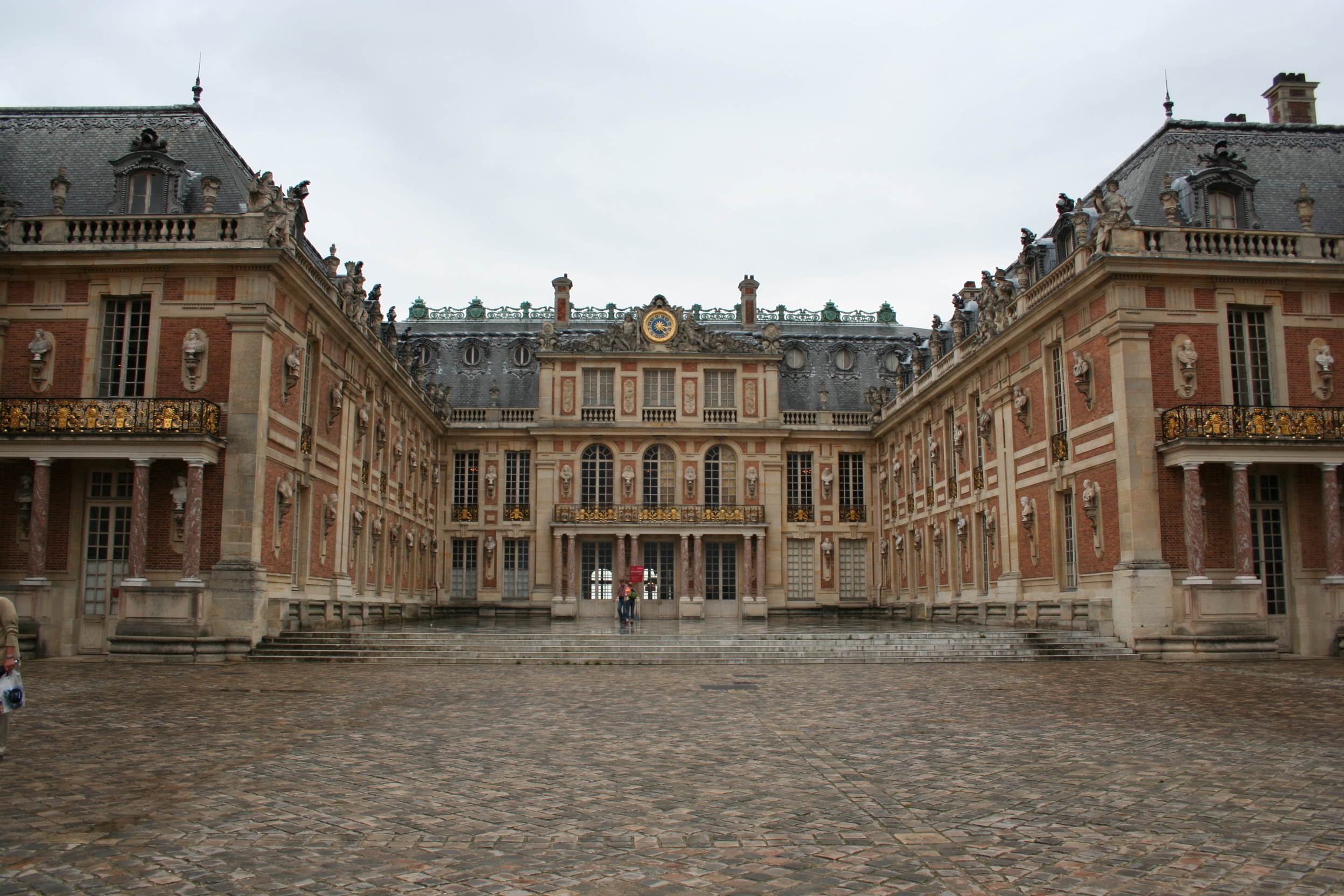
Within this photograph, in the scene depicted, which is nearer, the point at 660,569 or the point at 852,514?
the point at 660,569

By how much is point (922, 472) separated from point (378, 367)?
695 inches

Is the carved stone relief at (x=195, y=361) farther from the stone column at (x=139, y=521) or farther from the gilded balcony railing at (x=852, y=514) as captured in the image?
the gilded balcony railing at (x=852, y=514)

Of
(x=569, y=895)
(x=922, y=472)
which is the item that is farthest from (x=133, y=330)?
(x=922, y=472)

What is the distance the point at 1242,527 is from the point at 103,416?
21.1 metres

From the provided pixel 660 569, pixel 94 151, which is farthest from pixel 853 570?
pixel 94 151

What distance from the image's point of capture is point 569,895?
5035 mm

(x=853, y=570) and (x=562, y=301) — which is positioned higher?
(x=562, y=301)

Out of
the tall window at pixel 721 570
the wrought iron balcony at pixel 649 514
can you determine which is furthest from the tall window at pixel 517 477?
the tall window at pixel 721 570

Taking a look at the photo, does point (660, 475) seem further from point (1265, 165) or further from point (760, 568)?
point (1265, 165)

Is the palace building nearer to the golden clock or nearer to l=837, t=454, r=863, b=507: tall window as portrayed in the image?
l=837, t=454, r=863, b=507: tall window

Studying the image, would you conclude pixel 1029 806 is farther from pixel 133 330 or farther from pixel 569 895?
pixel 133 330

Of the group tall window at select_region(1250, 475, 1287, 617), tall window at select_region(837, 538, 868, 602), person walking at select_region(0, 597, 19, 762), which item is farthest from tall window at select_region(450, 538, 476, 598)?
person walking at select_region(0, 597, 19, 762)

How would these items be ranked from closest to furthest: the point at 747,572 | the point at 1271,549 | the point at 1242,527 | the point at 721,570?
the point at 1242,527
the point at 1271,549
the point at 747,572
the point at 721,570

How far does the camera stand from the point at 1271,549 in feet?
70.0
